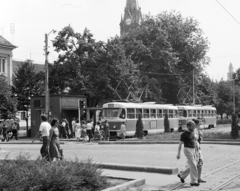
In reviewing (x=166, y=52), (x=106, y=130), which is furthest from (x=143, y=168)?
(x=166, y=52)

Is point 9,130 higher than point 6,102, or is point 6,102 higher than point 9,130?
point 6,102

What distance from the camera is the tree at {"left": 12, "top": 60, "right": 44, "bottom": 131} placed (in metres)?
45.7

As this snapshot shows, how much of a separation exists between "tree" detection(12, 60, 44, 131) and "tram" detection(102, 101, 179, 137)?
45.6 ft

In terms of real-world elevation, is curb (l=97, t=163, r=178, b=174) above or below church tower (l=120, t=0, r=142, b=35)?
below

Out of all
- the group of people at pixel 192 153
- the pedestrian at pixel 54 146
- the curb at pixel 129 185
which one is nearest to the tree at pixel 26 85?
the pedestrian at pixel 54 146

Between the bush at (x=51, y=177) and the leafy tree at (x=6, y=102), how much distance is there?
33.0m

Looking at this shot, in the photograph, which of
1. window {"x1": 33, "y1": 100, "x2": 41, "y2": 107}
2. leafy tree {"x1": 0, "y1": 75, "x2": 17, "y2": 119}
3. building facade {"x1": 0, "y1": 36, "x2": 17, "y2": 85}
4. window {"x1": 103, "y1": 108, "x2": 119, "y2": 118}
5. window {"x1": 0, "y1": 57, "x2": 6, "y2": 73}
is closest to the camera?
window {"x1": 103, "y1": 108, "x2": 119, "y2": 118}

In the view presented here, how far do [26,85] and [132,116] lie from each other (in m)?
16.0

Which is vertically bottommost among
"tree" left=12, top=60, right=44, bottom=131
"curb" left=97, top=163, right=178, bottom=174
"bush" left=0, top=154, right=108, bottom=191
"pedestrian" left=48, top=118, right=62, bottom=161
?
"curb" left=97, top=163, right=178, bottom=174

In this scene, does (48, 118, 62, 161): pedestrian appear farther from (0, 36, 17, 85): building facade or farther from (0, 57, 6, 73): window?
(0, 57, 6, 73): window

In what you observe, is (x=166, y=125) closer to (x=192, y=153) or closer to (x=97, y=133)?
(x=97, y=133)

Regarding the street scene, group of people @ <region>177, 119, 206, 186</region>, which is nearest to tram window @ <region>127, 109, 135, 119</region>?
the street scene

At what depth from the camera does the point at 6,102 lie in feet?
138

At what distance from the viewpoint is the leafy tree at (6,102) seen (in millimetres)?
41969
